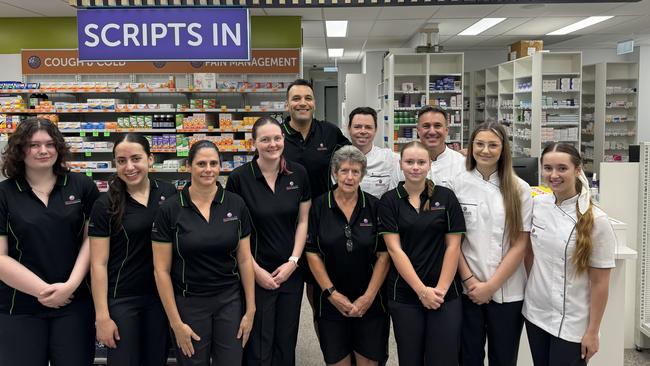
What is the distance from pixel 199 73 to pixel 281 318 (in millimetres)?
5638

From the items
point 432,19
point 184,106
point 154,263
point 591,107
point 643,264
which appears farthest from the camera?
point 591,107

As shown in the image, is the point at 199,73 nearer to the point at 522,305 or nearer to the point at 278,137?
the point at 278,137

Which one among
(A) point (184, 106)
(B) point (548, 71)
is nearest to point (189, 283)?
(A) point (184, 106)

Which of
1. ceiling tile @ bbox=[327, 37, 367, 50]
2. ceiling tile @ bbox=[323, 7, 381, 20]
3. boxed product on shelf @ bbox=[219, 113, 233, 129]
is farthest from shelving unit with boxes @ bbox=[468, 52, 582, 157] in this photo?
boxed product on shelf @ bbox=[219, 113, 233, 129]

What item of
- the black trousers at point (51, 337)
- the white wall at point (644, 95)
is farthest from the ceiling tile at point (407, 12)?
the white wall at point (644, 95)

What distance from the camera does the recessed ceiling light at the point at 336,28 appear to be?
29.9 ft

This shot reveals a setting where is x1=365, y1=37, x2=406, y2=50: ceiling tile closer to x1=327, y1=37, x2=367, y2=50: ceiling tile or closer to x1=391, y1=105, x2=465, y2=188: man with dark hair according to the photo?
x1=327, y1=37, x2=367, y2=50: ceiling tile

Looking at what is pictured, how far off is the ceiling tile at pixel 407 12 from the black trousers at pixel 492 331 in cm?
604

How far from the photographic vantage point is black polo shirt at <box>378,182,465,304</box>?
8.40 ft

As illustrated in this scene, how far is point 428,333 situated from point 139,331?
4.84ft

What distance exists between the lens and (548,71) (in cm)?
954

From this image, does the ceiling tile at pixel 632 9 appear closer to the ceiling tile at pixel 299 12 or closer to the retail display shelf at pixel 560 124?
the retail display shelf at pixel 560 124

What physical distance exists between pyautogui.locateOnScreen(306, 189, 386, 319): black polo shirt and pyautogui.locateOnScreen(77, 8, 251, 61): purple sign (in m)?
1.30

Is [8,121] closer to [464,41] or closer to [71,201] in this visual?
[71,201]
